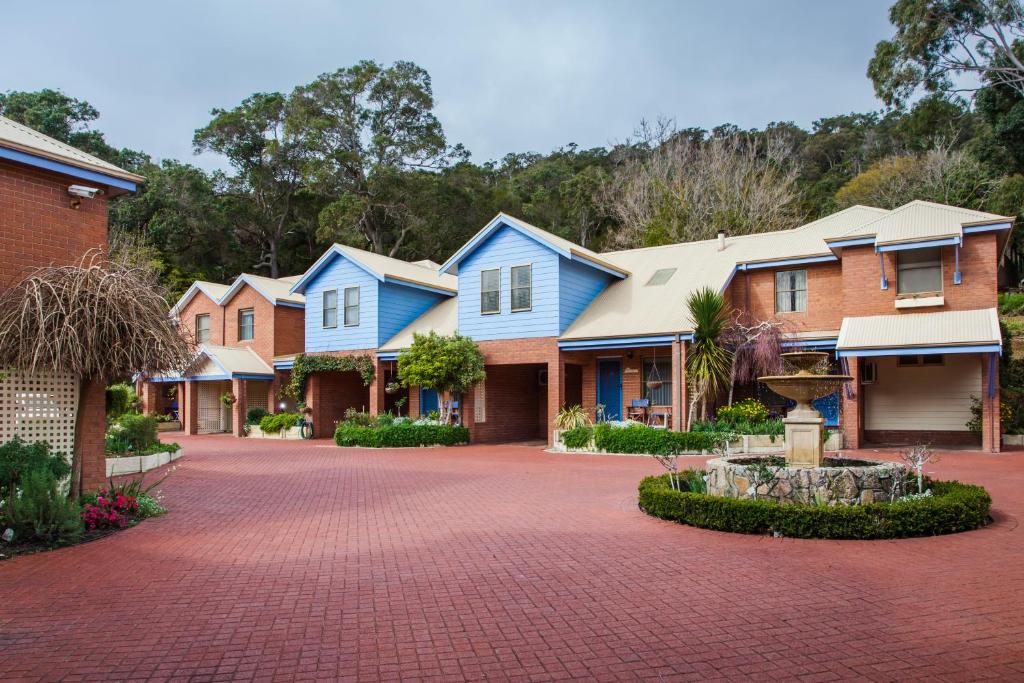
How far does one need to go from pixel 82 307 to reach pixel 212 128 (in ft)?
148

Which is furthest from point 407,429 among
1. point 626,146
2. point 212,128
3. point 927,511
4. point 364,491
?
point 212,128

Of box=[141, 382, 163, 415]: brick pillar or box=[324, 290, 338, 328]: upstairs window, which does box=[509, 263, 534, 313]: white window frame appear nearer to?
box=[324, 290, 338, 328]: upstairs window

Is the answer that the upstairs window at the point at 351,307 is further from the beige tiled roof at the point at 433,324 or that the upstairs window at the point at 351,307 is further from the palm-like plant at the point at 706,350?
the palm-like plant at the point at 706,350

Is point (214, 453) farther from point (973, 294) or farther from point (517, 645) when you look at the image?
point (973, 294)

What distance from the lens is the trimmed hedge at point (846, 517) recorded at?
322 inches

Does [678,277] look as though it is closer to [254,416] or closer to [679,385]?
[679,385]

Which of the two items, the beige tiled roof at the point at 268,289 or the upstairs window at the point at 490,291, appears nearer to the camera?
the upstairs window at the point at 490,291

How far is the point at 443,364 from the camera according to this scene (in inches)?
864

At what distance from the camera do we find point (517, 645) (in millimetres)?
5121

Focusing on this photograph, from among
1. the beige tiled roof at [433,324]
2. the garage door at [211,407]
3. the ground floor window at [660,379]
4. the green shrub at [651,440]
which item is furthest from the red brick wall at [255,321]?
the green shrub at [651,440]

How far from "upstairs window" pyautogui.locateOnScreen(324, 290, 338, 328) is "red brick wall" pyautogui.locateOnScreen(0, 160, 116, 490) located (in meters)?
16.1

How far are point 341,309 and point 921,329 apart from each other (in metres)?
18.8

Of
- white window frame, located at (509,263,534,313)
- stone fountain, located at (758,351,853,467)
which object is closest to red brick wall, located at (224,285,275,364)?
white window frame, located at (509,263,534,313)

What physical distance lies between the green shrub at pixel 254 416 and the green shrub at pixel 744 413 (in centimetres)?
1811
